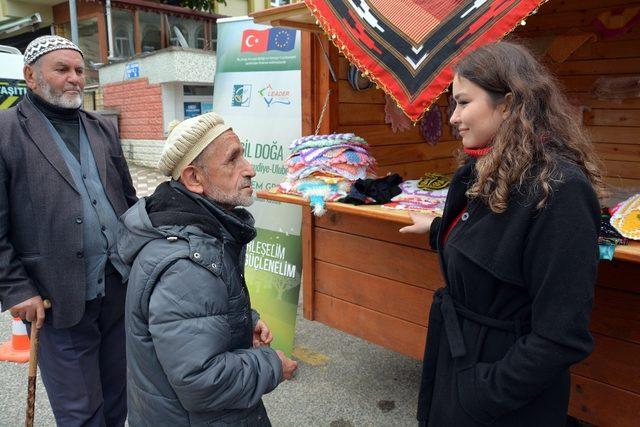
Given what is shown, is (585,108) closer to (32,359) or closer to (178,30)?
(32,359)

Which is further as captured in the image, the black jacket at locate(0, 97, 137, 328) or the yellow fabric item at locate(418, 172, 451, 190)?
the yellow fabric item at locate(418, 172, 451, 190)

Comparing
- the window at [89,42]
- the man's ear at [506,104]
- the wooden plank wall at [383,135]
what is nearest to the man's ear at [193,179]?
the man's ear at [506,104]

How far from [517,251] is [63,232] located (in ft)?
6.27

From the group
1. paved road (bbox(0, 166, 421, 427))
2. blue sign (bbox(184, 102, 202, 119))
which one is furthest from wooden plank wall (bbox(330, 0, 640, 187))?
blue sign (bbox(184, 102, 202, 119))

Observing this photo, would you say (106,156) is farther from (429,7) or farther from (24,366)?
(24,366)

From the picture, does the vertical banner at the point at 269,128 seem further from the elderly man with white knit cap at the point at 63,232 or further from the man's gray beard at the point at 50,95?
the man's gray beard at the point at 50,95

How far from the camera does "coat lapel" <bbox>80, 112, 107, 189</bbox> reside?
244cm

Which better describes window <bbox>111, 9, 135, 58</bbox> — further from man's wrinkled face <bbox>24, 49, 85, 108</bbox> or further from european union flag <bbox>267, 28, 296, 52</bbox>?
man's wrinkled face <bbox>24, 49, 85, 108</bbox>

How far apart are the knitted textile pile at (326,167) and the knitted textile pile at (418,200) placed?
0.99ft

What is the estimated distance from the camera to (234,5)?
15.5m

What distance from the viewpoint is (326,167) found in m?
2.75

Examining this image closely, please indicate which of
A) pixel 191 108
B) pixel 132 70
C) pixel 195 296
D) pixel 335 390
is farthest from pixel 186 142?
pixel 132 70

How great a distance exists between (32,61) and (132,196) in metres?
0.80

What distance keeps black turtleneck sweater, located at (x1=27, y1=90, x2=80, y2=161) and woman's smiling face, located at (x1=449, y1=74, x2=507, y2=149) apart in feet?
5.97
